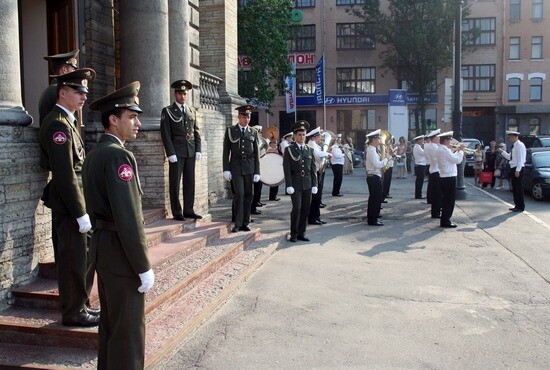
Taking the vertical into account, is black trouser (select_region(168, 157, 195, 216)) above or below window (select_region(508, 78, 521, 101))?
below

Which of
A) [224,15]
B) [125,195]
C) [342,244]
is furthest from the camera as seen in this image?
[224,15]

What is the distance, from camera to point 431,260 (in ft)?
27.9

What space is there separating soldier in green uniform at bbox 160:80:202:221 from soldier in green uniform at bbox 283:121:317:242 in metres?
1.73

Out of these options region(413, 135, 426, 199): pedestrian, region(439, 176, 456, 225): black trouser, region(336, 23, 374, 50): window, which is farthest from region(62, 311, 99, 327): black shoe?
region(336, 23, 374, 50): window

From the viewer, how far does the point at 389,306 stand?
623 cm

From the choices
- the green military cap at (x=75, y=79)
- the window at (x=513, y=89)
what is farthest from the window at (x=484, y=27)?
the green military cap at (x=75, y=79)

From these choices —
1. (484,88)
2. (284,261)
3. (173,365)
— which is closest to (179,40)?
(284,261)

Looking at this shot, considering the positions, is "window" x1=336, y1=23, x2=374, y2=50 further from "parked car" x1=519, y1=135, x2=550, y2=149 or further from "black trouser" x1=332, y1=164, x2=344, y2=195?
"black trouser" x1=332, y1=164, x2=344, y2=195

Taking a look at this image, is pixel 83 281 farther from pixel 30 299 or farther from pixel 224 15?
pixel 224 15

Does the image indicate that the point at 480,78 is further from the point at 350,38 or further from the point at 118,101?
the point at 118,101

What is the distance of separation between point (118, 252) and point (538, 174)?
15308 millimetres

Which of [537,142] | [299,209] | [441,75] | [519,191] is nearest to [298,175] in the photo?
[299,209]

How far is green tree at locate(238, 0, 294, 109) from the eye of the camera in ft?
84.2

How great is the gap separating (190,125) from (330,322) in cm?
424
